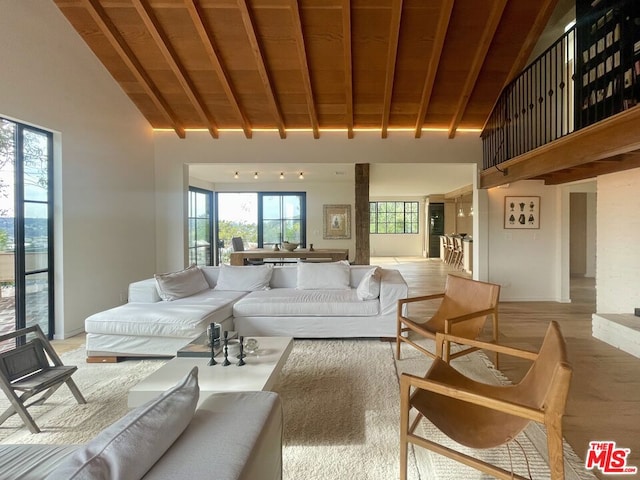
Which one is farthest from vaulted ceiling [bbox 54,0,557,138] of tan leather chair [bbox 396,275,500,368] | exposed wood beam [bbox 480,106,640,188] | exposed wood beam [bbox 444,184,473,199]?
exposed wood beam [bbox 444,184,473,199]

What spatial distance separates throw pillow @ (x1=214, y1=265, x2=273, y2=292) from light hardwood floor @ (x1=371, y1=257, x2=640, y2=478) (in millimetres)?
2733

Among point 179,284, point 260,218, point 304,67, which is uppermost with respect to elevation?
point 304,67

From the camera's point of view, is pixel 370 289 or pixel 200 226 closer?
pixel 370 289

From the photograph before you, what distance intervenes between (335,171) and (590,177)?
178 inches

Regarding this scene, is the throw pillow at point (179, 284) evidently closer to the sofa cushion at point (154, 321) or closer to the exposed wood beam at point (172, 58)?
the sofa cushion at point (154, 321)

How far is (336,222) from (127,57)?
6376 mm

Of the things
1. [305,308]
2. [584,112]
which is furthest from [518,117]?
[305,308]

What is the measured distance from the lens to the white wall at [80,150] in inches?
142

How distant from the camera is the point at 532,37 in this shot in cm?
409

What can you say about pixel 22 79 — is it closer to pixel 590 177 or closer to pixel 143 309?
pixel 143 309

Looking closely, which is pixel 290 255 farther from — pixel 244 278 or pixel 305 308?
pixel 305 308

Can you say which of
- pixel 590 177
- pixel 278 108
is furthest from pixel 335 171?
pixel 590 177

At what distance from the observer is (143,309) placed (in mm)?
3465

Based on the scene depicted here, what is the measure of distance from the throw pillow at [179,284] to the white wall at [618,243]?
4.93 m
